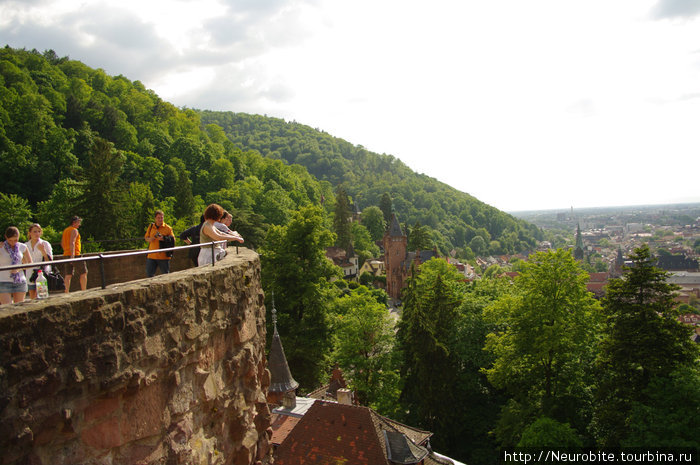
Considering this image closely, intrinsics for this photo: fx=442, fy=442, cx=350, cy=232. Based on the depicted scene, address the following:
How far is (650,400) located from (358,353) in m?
15.7

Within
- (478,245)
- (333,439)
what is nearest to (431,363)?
(333,439)

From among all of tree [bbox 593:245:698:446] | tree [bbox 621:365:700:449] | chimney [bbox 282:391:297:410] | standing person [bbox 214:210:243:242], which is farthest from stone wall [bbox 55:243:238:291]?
tree [bbox 593:245:698:446]

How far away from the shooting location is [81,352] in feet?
10.4

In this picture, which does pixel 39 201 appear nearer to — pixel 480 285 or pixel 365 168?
pixel 480 285

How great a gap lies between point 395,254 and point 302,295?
Answer: 41466 millimetres

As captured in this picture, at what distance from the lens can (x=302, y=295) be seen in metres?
24.8

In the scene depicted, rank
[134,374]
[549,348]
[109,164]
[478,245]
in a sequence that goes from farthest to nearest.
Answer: [478,245], [109,164], [549,348], [134,374]

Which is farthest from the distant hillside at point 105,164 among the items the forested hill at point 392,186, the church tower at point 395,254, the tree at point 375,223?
the forested hill at point 392,186

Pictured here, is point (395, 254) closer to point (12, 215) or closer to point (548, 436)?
point (12, 215)

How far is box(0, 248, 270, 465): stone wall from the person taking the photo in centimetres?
288

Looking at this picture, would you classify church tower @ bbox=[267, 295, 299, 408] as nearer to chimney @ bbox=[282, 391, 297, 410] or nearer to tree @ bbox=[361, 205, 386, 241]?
chimney @ bbox=[282, 391, 297, 410]

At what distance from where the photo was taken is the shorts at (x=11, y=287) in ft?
14.1

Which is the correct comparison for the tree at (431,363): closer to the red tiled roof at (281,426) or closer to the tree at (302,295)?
the tree at (302,295)

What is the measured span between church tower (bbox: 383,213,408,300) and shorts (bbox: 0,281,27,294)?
200ft
